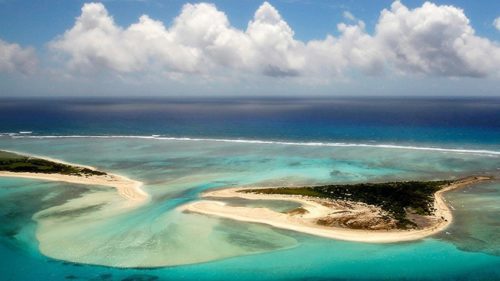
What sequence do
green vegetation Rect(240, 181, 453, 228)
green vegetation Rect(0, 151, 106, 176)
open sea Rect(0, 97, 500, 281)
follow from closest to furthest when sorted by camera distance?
open sea Rect(0, 97, 500, 281)
green vegetation Rect(240, 181, 453, 228)
green vegetation Rect(0, 151, 106, 176)

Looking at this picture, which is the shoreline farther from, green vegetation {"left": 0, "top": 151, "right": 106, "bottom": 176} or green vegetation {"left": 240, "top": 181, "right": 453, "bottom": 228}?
green vegetation {"left": 0, "top": 151, "right": 106, "bottom": 176}

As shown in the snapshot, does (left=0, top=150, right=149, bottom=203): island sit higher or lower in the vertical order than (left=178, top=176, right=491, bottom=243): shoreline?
higher

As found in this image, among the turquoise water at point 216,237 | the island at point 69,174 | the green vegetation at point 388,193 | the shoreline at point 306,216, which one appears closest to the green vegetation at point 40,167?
the island at point 69,174

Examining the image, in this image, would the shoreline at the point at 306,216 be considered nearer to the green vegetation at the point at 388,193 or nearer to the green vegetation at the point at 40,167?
the green vegetation at the point at 388,193

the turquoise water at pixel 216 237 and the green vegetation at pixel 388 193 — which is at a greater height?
the green vegetation at pixel 388 193

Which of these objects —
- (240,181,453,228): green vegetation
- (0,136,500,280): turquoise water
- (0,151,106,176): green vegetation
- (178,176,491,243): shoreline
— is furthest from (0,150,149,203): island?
(240,181,453,228): green vegetation

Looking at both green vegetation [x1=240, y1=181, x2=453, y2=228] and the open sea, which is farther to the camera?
green vegetation [x1=240, y1=181, x2=453, y2=228]

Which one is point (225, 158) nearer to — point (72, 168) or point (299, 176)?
point (299, 176)
